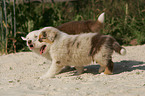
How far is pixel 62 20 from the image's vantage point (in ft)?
29.0

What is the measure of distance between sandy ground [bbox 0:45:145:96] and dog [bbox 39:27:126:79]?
28 centimetres

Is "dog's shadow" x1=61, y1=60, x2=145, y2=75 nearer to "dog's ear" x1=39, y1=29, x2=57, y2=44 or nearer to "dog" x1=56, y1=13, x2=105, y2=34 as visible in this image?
"dog" x1=56, y1=13, x2=105, y2=34

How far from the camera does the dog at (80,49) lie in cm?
441

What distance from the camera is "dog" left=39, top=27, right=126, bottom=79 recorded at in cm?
441

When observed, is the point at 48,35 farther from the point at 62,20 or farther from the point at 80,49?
the point at 62,20

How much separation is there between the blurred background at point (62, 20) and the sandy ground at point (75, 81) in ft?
5.55

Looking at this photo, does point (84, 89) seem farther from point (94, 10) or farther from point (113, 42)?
point (94, 10)

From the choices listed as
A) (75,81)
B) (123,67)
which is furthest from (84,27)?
(75,81)

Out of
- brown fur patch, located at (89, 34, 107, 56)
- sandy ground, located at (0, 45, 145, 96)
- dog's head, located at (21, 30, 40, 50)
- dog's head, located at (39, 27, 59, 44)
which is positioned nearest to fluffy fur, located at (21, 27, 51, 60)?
dog's head, located at (21, 30, 40, 50)

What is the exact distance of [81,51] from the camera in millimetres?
4484

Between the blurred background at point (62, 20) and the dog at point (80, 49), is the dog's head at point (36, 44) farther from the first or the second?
the blurred background at point (62, 20)

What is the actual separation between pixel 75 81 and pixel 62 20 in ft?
16.7

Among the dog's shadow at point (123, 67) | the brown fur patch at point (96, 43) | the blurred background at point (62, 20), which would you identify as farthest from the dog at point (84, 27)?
the blurred background at point (62, 20)

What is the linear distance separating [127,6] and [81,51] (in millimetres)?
5110
